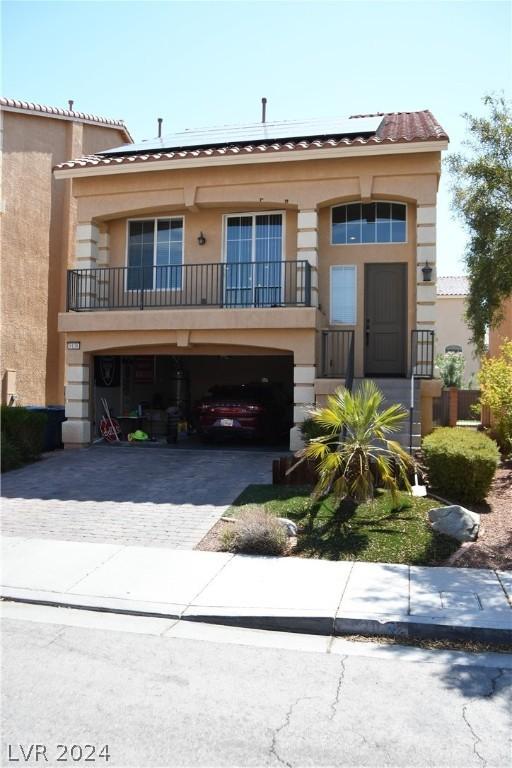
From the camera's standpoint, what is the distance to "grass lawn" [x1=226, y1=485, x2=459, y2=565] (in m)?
6.76

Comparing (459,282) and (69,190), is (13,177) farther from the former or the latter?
(459,282)

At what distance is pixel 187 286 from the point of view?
14.0 meters

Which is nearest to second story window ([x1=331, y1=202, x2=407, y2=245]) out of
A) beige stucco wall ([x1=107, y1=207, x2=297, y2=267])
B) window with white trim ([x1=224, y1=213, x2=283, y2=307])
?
beige stucco wall ([x1=107, y1=207, x2=297, y2=267])

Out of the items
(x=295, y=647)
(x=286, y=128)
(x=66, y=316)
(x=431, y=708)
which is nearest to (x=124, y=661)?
(x=295, y=647)

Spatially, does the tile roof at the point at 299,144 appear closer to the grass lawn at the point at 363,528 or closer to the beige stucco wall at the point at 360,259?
the beige stucco wall at the point at 360,259

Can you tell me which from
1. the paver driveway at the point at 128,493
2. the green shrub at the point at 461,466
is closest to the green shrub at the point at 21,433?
the paver driveway at the point at 128,493

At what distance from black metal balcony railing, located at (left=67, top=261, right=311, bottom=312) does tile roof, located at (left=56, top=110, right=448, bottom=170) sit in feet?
7.30

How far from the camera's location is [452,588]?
5781mm

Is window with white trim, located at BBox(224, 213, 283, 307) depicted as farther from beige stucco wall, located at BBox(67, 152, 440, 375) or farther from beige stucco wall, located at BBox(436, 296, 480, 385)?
beige stucco wall, located at BBox(436, 296, 480, 385)

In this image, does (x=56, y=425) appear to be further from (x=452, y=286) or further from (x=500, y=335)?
(x=452, y=286)

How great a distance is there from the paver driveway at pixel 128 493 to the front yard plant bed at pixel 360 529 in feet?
2.01

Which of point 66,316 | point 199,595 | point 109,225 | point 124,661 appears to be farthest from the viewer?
point 109,225

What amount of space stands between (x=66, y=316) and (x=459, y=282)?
85.2 feet

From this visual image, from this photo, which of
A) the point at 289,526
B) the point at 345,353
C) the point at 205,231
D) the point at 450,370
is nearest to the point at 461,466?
the point at 289,526
